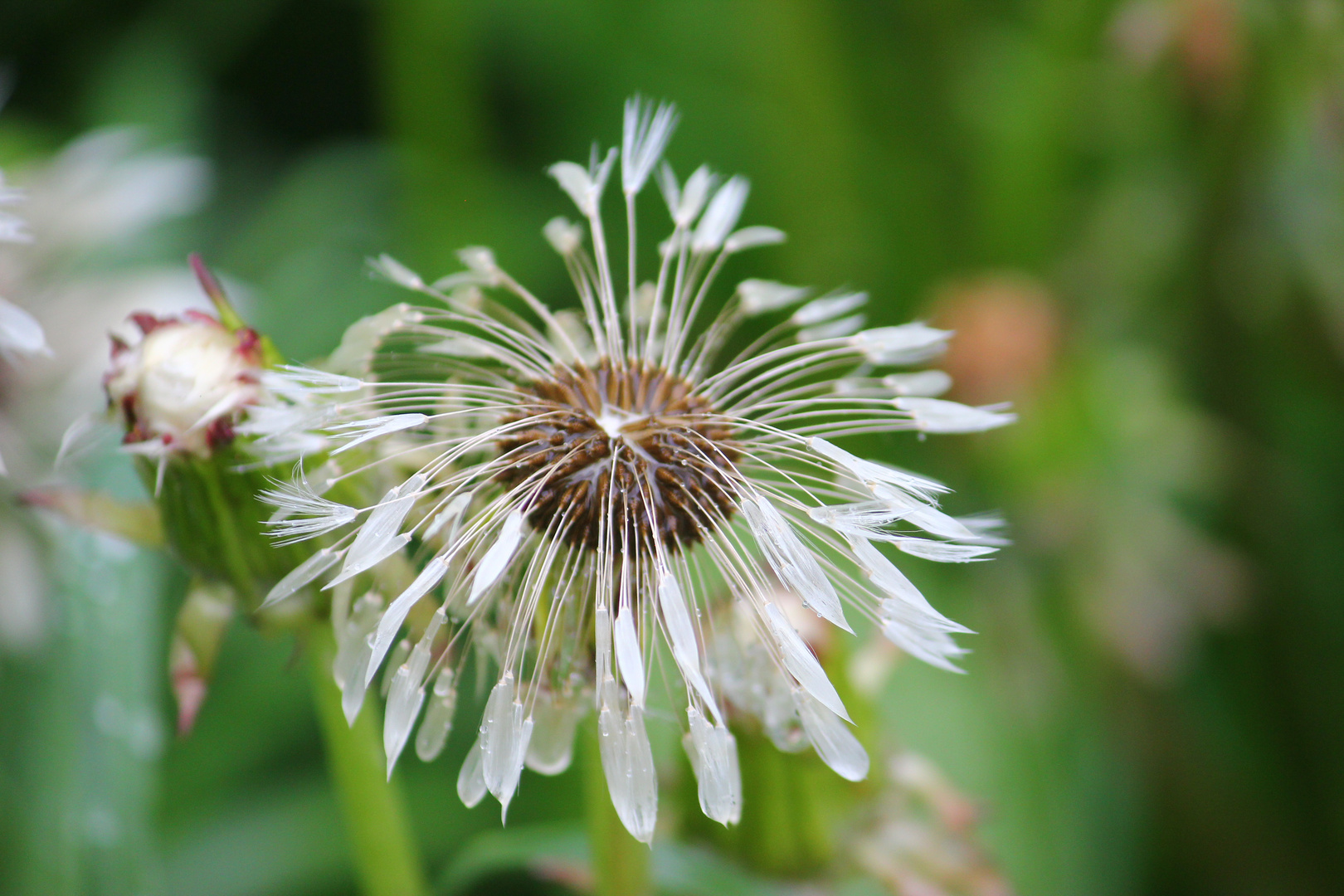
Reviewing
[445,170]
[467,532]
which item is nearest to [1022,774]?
[467,532]

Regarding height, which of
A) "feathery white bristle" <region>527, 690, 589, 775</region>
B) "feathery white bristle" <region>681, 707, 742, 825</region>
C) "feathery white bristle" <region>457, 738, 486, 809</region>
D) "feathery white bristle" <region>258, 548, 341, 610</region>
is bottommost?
"feathery white bristle" <region>681, 707, 742, 825</region>

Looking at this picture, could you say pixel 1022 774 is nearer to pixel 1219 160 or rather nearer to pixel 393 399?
pixel 1219 160

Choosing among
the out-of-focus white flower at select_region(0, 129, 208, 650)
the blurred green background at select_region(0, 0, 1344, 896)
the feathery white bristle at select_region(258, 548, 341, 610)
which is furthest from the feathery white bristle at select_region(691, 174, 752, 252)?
the out-of-focus white flower at select_region(0, 129, 208, 650)

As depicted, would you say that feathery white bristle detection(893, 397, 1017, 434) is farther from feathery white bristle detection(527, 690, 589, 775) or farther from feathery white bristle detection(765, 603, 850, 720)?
feathery white bristle detection(527, 690, 589, 775)

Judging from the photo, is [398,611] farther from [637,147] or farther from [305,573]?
[637,147]

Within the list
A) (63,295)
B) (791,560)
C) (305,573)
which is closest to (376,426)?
(305,573)

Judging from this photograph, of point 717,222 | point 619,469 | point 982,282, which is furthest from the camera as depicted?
point 982,282
